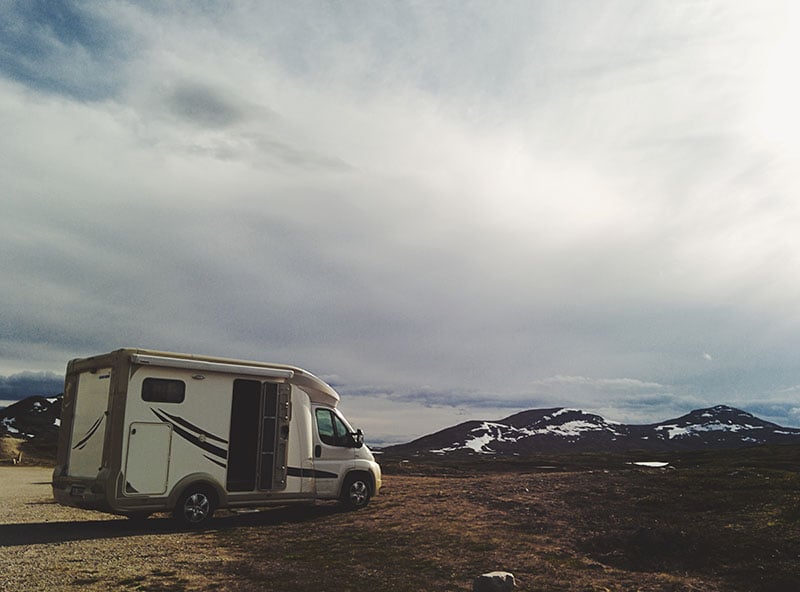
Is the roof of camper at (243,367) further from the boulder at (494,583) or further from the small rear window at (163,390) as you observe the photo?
the boulder at (494,583)

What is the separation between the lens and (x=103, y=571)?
33.2 ft

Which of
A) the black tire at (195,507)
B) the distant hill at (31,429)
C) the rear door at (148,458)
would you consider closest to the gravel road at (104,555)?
the black tire at (195,507)

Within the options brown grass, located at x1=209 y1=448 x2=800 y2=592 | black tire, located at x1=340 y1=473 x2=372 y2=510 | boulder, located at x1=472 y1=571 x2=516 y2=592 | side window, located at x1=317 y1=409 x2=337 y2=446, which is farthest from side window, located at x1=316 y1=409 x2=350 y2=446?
boulder, located at x1=472 y1=571 x2=516 y2=592

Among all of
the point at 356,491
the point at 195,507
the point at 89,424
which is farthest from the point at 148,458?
the point at 356,491

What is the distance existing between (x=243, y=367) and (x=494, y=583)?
29.0 ft

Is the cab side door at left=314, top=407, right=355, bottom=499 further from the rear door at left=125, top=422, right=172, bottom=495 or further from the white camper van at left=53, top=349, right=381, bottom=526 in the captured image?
the rear door at left=125, top=422, right=172, bottom=495

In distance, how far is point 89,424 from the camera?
48.7 feet

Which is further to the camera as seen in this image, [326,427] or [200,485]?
[326,427]

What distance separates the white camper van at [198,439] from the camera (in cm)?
1398

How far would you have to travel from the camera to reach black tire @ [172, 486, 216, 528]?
48.4 ft

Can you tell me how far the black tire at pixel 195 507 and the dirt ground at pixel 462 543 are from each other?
0.38 metres

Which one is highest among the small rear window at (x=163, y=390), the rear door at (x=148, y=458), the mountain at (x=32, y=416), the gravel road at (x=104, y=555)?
the mountain at (x=32, y=416)

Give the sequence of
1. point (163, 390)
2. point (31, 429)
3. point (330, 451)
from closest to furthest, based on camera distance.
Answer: point (163, 390), point (330, 451), point (31, 429)

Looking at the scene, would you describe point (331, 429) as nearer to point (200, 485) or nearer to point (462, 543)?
point (200, 485)
